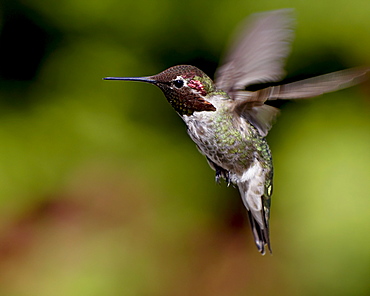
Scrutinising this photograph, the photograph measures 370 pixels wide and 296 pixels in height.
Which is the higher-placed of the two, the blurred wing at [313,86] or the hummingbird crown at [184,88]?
the hummingbird crown at [184,88]

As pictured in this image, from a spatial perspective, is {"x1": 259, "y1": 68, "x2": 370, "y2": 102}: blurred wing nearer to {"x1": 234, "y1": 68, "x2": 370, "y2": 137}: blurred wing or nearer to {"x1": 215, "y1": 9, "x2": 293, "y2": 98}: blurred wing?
{"x1": 234, "y1": 68, "x2": 370, "y2": 137}: blurred wing

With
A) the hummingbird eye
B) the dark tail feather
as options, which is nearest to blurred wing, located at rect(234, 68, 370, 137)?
the hummingbird eye

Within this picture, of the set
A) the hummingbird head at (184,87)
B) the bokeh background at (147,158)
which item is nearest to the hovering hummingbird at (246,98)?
the hummingbird head at (184,87)

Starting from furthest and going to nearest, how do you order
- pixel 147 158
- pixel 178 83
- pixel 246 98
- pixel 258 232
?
pixel 147 158, pixel 258 232, pixel 246 98, pixel 178 83

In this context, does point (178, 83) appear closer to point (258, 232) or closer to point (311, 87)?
point (311, 87)

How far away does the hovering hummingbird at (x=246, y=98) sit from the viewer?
75cm

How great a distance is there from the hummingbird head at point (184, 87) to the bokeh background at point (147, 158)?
1.64 meters

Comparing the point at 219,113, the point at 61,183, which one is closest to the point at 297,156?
the point at 61,183

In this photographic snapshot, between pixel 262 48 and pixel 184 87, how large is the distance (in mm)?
267

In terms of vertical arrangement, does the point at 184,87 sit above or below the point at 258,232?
above

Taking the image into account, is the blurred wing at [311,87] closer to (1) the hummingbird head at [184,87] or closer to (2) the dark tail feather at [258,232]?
(1) the hummingbird head at [184,87]

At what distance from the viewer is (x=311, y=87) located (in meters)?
0.76

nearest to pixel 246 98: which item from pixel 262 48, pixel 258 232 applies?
pixel 262 48

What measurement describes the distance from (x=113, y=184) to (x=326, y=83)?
75.9 inches
